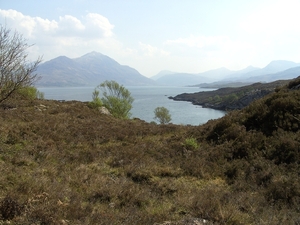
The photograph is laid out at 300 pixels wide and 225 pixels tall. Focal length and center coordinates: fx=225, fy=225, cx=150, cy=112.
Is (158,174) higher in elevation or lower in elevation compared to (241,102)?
higher

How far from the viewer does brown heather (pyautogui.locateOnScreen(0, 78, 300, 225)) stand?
4.72 meters

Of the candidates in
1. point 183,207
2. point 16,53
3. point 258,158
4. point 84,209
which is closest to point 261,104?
point 258,158

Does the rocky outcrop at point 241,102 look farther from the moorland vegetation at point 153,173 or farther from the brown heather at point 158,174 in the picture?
the moorland vegetation at point 153,173

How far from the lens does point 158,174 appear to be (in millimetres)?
8078

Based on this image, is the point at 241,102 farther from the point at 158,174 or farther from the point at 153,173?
the point at 153,173

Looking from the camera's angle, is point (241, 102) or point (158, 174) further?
point (241, 102)

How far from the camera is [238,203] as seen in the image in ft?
18.1

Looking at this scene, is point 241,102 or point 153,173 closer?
point 153,173

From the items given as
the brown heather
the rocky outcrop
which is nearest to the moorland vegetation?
the brown heather

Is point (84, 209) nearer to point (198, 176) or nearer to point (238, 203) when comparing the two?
point (238, 203)

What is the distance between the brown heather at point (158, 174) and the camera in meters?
4.72

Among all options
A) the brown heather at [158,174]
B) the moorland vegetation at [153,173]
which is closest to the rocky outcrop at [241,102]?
the brown heather at [158,174]

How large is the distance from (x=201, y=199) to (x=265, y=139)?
19.8ft

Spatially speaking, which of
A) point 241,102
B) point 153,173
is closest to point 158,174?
point 153,173
